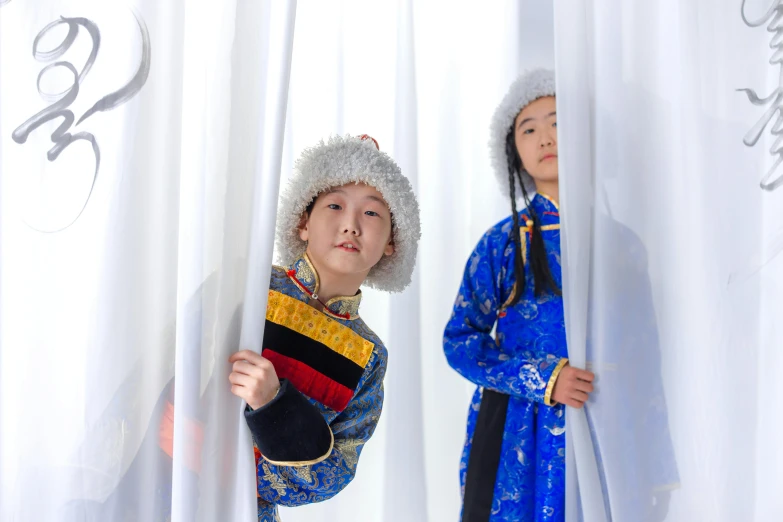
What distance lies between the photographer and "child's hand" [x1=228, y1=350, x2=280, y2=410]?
0.92 metres

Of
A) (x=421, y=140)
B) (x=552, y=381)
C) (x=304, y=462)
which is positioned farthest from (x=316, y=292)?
(x=421, y=140)

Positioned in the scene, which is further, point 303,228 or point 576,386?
point 303,228

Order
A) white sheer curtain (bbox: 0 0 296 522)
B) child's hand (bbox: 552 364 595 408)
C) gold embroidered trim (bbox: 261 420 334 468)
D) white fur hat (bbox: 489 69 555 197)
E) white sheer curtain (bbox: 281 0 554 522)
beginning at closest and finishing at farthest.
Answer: white sheer curtain (bbox: 0 0 296 522)
gold embroidered trim (bbox: 261 420 334 468)
child's hand (bbox: 552 364 595 408)
white fur hat (bbox: 489 69 555 197)
white sheer curtain (bbox: 281 0 554 522)

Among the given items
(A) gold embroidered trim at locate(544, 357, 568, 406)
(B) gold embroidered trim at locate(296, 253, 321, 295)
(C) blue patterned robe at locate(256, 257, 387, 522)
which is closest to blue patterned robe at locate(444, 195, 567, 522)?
(A) gold embroidered trim at locate(544, 357, 568, 406)

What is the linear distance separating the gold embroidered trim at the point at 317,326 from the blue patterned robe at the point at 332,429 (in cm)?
1

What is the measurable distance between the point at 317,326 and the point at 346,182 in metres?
0.27

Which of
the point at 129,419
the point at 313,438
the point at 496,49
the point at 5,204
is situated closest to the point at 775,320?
the point at 313,438

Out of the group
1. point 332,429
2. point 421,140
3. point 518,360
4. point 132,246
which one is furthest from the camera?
point 421,140

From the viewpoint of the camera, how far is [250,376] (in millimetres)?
916

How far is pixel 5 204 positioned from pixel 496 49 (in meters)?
1.45

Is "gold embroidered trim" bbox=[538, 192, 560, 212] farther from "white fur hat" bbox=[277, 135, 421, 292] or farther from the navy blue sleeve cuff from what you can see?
the navy blue sleeve cuff

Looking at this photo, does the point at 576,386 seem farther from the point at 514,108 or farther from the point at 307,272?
the point at 514,108

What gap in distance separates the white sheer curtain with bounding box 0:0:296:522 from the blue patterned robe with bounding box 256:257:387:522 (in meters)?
0.18

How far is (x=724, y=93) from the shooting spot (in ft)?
3.57
